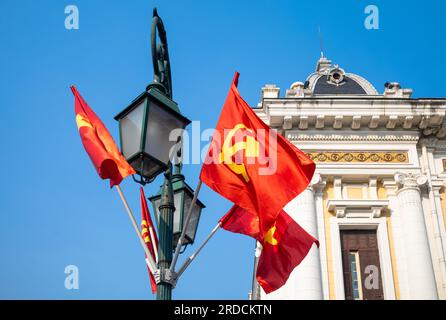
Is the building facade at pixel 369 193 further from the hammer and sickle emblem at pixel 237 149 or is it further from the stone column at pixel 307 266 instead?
the hammer and sickle emblem at pixel 237 149

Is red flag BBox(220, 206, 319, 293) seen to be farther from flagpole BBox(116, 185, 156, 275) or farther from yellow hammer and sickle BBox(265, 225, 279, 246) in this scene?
flagpole BBox(116, 185, 156, 275)

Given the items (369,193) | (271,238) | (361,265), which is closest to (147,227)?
(271,238)

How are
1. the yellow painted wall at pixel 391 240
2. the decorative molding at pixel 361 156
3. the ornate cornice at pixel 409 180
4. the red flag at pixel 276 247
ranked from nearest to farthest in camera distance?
the red flag at pixel 276 247
the yellow painted wall at pixel 391 240
the ornate cornice at pixel 409 180
the decorative molding at pixel 361 156

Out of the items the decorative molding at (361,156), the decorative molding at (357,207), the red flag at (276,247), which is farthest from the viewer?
the decorative molding at (361,156)

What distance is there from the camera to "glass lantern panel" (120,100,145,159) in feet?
27.4

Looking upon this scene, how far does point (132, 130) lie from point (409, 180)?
11.9 m

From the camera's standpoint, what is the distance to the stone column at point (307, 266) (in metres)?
16.9

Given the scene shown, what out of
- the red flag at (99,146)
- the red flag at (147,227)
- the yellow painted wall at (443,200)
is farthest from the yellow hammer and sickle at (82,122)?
the yellow painted wall at (443,200)

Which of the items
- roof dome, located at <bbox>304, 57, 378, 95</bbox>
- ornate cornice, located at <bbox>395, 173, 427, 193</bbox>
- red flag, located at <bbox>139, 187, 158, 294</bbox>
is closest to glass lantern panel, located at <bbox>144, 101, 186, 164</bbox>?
red flag, located at <bbox>139, 187, 158, 294</bbox>

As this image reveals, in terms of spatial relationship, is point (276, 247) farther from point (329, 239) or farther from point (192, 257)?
point (329, 239)

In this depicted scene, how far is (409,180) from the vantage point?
1848 centimetres

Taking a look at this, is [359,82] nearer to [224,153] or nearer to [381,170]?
[381,170]

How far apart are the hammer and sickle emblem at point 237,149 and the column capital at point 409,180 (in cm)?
993
